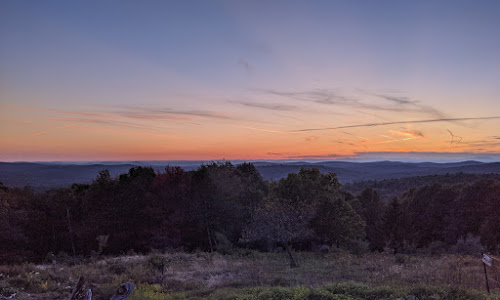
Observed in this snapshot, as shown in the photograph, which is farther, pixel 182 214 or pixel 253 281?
pixel 182 214

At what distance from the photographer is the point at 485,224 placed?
3369 centimetres

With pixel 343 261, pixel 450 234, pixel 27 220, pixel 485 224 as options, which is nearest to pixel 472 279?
pixel 343 261

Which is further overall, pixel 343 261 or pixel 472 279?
pixel 343 261

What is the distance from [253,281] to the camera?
45.2 ft

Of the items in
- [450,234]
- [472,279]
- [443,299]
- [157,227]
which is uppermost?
[443,299]

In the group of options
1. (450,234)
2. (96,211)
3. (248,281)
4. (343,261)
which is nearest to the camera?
(248,281)

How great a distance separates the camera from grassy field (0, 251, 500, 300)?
32.6 ft

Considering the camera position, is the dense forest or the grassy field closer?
the grassy field

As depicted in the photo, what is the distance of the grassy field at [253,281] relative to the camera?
32.6 feet

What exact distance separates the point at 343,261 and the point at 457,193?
2894 centimetres

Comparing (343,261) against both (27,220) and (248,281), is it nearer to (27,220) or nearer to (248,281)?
(248,281)

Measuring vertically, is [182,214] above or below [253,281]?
below

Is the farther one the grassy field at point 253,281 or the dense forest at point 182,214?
the dense forest at point 182,214

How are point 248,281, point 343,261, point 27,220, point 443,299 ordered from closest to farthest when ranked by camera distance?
1. point 443,299
2. point 248,281
3. point 343,261
4. point 27,220
